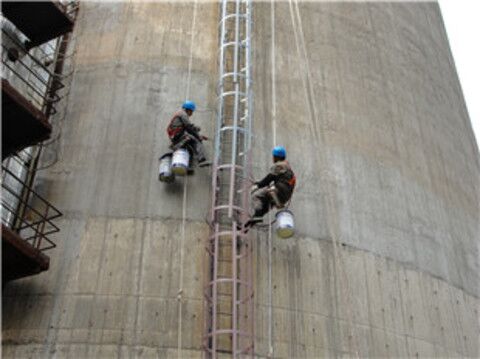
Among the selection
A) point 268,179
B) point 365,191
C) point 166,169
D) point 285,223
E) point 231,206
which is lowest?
point 285,223

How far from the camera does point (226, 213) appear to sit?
10828 mm

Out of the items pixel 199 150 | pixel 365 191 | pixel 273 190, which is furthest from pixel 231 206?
pixel 365 191

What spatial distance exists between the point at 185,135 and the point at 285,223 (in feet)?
7.07

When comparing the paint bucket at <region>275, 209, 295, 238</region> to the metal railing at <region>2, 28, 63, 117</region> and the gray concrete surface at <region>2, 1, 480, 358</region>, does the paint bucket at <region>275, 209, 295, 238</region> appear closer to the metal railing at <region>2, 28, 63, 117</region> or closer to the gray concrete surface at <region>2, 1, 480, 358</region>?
the gray concrete surface at <region>2, 1, 480, 358</region>

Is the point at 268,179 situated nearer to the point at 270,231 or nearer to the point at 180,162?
the point at 270,231

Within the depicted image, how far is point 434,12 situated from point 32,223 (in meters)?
12.6

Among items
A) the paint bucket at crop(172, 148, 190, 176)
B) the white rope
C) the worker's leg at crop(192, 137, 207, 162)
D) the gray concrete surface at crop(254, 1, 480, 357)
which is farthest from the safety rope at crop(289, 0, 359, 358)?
the paint bucket at crop(172, 148, 190, 176)

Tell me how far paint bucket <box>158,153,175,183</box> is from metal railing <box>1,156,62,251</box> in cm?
169

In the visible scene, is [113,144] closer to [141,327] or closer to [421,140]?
[141,327]

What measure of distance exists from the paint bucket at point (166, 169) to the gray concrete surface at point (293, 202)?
0.24m

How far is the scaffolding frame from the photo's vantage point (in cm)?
980

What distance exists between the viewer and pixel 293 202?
11.5 meters

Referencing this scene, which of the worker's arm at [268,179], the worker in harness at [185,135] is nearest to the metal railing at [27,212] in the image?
the worker in harness at [185,135]

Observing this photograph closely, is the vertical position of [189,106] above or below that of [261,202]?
above
